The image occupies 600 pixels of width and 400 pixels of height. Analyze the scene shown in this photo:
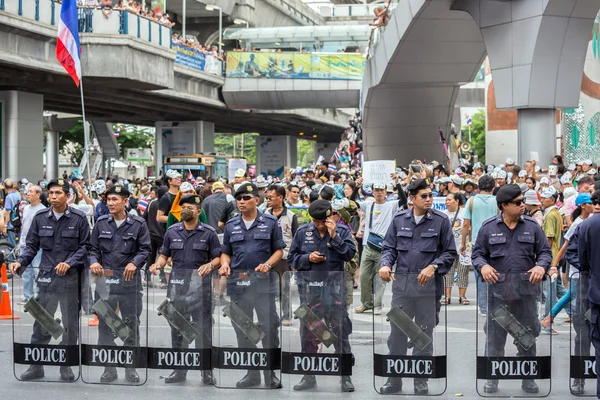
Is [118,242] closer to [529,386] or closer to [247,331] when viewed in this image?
[247,331]

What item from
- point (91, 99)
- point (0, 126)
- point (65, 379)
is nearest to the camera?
point (65, 379)

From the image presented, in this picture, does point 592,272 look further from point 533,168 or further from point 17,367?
point 533,168

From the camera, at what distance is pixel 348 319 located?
8555mm

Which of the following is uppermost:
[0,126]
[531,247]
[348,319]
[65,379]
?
[0,126]

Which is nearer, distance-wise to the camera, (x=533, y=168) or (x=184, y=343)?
(x=184, y=343)

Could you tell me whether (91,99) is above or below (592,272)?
above

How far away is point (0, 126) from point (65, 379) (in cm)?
2581

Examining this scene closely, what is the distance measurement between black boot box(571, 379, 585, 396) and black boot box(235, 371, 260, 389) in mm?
2715

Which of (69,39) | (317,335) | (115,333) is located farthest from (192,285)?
(69,39)

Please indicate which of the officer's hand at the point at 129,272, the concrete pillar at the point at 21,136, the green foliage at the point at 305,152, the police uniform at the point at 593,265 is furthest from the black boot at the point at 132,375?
the green foliage at the point at 305,152

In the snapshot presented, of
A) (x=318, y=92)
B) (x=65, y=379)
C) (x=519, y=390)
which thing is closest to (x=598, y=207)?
(x=519, y=390)

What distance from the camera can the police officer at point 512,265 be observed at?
8102mm

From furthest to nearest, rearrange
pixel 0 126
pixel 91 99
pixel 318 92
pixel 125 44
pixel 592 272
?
pixel 318 92
pixel 91 99
pixel 0 126
pixel 125 44
pixel 592 272

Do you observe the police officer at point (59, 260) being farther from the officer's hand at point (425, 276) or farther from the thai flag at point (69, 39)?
the thai flag at point (69, 39)
